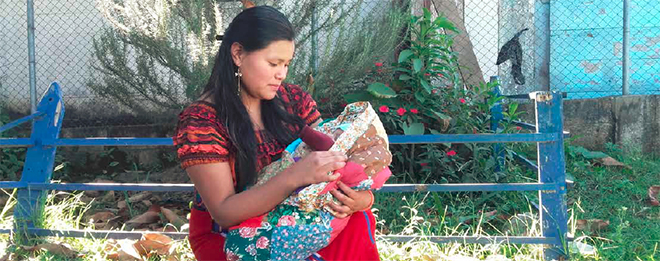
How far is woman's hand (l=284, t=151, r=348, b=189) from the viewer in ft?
5.93

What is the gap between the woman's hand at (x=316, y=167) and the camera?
1809 mm

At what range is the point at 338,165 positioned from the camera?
1816 millimetres

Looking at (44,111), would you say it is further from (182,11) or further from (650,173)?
(650,173)

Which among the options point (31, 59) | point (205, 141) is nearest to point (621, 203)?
point (205, 141)

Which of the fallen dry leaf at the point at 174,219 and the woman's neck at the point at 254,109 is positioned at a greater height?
the woman's neck at the point at 254,109

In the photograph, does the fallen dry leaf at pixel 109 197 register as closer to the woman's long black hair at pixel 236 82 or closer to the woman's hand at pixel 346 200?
the woman's long black hair at pixel 236 82

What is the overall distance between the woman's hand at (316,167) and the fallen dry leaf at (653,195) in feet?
10.8

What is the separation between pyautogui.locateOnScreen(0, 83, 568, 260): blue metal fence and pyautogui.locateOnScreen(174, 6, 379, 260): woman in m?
1.02

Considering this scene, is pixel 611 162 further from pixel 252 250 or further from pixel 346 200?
pixel 252 250

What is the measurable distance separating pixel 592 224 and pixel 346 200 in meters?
2.39

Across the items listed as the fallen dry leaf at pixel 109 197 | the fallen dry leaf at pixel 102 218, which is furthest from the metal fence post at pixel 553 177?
the fallen dry leaf at pixel 109 197

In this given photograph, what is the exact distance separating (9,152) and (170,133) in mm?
1381

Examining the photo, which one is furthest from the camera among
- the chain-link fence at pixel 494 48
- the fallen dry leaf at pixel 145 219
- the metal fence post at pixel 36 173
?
the chain-link fence at pixel 494 48

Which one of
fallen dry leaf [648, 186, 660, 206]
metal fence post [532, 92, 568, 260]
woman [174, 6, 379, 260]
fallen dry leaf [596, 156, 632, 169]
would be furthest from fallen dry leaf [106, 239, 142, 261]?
fallen dry leaf [596, 156, 632, 169]
